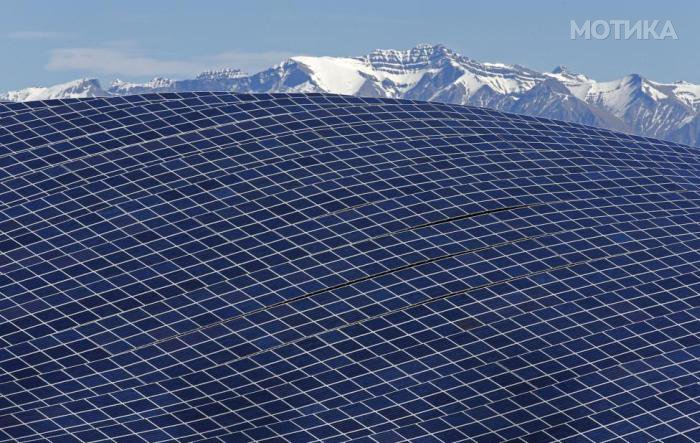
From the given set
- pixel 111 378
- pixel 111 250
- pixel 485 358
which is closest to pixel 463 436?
pixel 485 358

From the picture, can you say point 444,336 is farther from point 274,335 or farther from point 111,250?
point 111,250

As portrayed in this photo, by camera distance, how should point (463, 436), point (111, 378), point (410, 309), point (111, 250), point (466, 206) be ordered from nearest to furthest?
point (463, 436) → point (111, 378) → point (410, 309) → point (111, 250) → point (466, 206)

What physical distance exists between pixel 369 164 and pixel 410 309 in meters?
19.4

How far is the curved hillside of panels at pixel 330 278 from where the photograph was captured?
71.6 meters

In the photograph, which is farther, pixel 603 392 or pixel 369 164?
pixel 369 164

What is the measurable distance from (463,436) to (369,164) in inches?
1263

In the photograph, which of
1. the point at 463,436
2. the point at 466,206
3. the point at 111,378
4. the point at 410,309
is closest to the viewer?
the point at 463,436

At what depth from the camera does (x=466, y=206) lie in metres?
90.9

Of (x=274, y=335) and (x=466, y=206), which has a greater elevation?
(x=466, y=206)

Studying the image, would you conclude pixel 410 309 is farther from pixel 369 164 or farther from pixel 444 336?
pixel 369 164

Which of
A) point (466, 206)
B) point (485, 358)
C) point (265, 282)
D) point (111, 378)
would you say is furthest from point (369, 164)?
point (111, 378)

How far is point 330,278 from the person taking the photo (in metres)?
82.1

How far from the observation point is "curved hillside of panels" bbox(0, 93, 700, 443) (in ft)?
235

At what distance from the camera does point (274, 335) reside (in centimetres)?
7719
